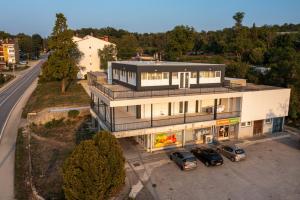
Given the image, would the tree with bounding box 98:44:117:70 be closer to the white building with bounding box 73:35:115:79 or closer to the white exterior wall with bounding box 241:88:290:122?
the white building with bounding box 73:35:115:79

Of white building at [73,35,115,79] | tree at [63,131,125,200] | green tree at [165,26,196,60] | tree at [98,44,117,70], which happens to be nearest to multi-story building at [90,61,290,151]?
tree at [63,131,125,200]

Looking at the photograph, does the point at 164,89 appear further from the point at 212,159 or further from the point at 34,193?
the point at 34,193

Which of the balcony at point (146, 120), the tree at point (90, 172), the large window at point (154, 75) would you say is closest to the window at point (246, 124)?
the balcony at point (146, 120)

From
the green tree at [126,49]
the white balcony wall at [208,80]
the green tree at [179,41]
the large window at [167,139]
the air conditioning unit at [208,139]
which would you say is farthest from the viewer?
the green tree at [179,41]

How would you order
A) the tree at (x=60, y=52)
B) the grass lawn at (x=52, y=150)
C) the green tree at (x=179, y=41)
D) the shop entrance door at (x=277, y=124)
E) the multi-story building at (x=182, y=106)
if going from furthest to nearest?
1. the green tree at (x=179, y=41)
2. the tree at (x=60, y=52)
3. the shop entrance door at (x=277, y=124)
4. the multi-story building at (x=182, y=106)
5. the grass lawn at (x=52, y=150)

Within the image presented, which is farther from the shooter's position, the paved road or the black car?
the paved road

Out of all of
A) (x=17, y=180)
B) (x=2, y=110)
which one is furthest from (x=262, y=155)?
(x=2, y=110)

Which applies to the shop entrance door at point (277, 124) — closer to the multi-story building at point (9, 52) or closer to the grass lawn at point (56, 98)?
the grass lawn at point (56, 98)
